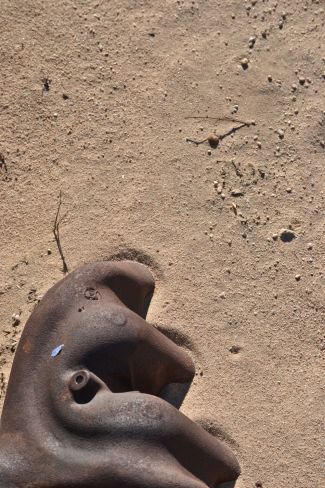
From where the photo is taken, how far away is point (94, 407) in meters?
3.42

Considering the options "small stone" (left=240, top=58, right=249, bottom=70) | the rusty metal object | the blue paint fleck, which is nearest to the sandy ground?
"small stone" (left=240, top=58, right=249, bottom=70)

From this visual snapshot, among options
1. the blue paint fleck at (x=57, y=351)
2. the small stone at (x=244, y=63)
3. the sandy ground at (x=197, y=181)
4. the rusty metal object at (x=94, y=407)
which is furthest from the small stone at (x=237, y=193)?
the blue paint fleck at (x=57, y=351)

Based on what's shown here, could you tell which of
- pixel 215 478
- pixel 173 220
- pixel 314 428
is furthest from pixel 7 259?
pixel 314 428

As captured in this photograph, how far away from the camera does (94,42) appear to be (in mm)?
4660

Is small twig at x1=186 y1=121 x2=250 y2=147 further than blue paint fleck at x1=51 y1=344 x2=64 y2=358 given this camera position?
Yes

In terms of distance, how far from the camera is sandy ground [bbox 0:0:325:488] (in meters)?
4.32

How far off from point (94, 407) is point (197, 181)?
1.79 metres

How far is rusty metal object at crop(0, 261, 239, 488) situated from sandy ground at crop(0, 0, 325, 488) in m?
0.51

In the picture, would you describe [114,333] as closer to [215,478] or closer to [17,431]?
[17,431]

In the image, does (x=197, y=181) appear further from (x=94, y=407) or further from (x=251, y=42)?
(x=94, y=407)

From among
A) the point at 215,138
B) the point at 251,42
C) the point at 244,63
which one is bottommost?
the point at 215,138

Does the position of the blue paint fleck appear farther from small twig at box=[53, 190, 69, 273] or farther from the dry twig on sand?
the dry twig on sand

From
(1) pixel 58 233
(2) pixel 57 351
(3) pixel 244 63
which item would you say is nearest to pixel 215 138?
(3) pixel 244 63

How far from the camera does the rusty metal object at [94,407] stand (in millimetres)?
3359
